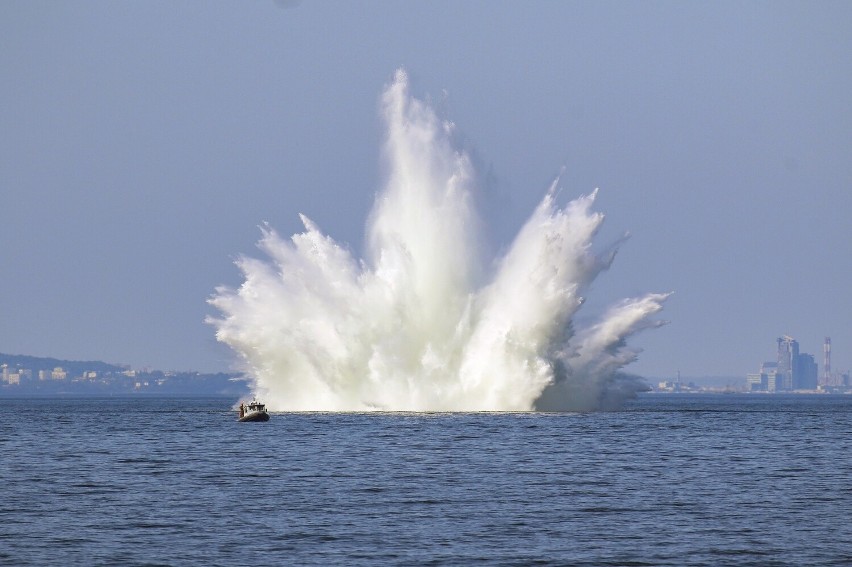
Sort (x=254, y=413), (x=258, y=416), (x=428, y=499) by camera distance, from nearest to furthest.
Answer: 1. (x=428, y=499)
2. (x=258, y=416)
3. (x=254, y=413)

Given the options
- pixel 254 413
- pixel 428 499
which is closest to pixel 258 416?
pixel 254 413

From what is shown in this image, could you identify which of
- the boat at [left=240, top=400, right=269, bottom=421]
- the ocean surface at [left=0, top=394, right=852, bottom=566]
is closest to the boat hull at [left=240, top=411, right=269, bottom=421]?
the boat at [left=240, top=400, right=269, bottom=421]

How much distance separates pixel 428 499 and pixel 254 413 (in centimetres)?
5411

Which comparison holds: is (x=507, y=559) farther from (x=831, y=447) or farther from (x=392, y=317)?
(x=392, y=317)

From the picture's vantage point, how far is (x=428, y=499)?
4659cm

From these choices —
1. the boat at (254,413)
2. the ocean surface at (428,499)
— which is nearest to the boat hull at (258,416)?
the boat at (254,413)

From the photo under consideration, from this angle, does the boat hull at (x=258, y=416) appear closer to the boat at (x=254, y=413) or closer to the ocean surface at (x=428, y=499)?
the boat at (x=254, y=413)

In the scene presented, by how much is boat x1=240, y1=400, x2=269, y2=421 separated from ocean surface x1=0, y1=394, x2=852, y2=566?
14.6 meters

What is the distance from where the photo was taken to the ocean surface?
35.3m

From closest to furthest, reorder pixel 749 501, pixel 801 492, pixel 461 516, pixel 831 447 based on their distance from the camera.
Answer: pixel 461 516 → pixel 749 501 → pixel 801 492 → pixel 831 447

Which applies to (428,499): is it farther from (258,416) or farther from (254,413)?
(254,413)

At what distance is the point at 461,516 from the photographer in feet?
137

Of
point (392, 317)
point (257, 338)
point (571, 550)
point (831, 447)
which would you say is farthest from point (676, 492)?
point (257, 338)

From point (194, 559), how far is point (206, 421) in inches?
3029
